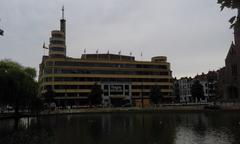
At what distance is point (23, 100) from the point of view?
77.5 meters

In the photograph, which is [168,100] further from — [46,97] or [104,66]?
[46,97]

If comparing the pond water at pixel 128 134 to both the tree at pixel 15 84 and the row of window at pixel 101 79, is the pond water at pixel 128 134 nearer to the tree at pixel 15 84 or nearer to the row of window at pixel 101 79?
the tree at pixel 15 84

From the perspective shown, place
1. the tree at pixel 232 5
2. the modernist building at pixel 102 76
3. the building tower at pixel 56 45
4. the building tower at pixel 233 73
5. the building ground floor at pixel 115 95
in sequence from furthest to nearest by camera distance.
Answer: the building tower at pixel 56 45 → the modernist building at pixel 102 76 → the building ground floor at pixel 115 95 → the building tower at pixel 233 73 → the tree at pixel 232 5

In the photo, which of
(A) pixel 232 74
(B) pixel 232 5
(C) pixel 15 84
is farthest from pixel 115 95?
(B) pixel 232 5

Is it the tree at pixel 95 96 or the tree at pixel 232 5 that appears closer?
the tree at pixel 232 5

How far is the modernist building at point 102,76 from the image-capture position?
170 m

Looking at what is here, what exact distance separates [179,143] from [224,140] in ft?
17.2

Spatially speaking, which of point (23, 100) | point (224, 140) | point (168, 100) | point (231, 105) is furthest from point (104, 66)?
point (224, 140)

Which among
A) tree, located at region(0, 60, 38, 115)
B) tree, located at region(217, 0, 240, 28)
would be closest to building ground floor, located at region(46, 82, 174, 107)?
tree, located at region(0, 60, 38, 115)

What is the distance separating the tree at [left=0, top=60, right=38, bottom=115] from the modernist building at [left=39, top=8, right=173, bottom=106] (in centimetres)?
7596

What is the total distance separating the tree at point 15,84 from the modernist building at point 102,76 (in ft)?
249

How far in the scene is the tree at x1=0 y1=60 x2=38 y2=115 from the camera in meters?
64.9

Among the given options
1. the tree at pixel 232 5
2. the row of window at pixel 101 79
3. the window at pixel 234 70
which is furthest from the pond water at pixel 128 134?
the row of window at pixel 101 79

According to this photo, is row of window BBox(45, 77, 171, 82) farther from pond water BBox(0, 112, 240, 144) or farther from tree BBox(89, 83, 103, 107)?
pond water BBox(0, 112, 240, 144)
